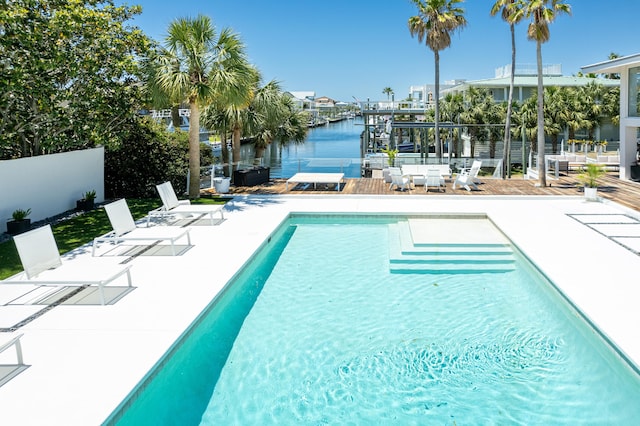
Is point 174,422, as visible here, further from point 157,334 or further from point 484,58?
point 484,58

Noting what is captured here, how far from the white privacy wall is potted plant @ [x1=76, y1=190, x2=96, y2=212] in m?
0.17

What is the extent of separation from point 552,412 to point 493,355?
125 cm

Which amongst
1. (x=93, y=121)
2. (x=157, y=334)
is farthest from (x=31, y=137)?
(x=157, y=334)

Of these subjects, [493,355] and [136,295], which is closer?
[493,355]

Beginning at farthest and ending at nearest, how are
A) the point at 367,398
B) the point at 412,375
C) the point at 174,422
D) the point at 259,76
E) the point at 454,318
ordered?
the point at 259,76, the point at 454,318, the point at 412,375, the point at 367,398, the point at 174,422

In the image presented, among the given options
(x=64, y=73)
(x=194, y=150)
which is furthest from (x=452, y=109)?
(x=64, y=73)

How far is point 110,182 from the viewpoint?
17.2 metres

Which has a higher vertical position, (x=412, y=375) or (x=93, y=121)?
(x=93, y=121)

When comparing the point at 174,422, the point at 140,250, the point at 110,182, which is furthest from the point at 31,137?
the point at 174,422

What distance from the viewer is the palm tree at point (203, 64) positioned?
49.3ft

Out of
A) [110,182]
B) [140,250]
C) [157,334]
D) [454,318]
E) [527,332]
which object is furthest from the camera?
[110,182]

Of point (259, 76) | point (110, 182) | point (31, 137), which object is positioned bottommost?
point (110, 182)

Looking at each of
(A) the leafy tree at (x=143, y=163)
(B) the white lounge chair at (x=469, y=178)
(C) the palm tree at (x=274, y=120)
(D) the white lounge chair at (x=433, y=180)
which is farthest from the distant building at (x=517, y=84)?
(A) the leafy tree at (x=143, y=163)

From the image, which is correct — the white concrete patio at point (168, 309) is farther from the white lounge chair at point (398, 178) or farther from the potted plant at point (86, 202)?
the white lounge chair at point (398, 178)
